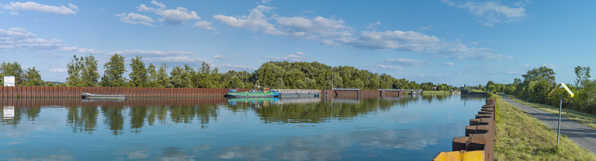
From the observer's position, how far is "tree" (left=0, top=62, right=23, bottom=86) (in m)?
90.8

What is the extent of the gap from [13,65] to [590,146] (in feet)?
421

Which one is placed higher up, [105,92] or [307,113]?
[105,92]

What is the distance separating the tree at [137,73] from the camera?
91.4 meters

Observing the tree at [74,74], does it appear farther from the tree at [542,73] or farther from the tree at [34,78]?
the tree at [542,73]

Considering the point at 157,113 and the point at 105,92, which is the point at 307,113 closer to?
the point at 157,113

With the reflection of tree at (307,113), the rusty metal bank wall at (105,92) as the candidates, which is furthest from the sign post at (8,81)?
the reflection of tree at (307,113)

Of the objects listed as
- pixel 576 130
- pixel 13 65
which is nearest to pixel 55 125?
pixel 576 130

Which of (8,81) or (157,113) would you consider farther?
(8,81)

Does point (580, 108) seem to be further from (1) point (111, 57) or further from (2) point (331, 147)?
(1) point (111, 57)

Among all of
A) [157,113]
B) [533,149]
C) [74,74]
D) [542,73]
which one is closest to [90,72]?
[74,74]

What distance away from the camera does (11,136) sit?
17641mm

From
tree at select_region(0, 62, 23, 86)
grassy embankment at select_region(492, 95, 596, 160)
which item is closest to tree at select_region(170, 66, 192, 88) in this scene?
tree at select_region(0, 62, 23, 86)

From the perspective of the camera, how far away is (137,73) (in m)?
91.7

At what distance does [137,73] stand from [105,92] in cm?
1155
